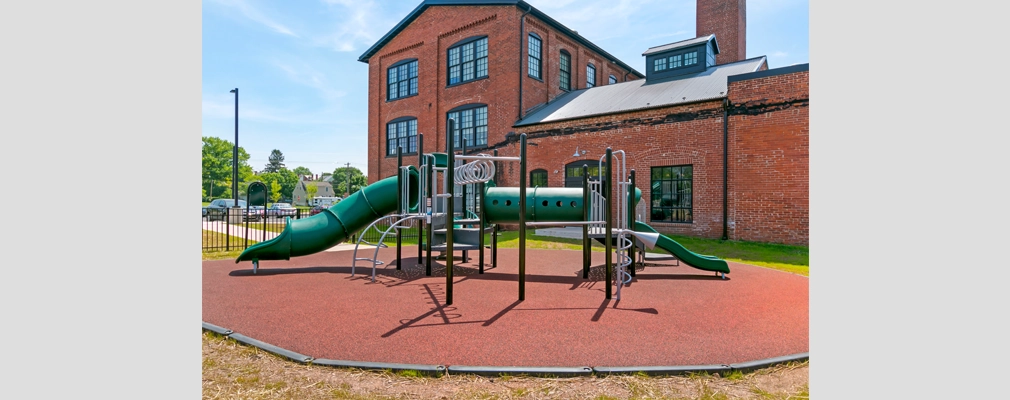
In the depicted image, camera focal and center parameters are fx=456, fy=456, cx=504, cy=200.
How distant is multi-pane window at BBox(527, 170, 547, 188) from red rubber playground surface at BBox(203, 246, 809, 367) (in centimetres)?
976

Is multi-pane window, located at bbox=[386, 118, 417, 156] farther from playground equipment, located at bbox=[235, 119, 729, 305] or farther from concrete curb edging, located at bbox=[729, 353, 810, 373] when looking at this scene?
concrete curb edging, located at bbox=[729, 353, 810, 373]

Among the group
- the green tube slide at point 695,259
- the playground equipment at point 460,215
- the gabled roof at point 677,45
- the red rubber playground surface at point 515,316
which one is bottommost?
the red rubber playground surface at point 515,316

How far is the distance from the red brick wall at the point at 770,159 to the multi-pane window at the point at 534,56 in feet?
31.1

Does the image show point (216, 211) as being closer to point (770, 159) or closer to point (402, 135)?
point (402, 135)

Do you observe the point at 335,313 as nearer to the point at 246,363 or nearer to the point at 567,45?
the point at 246,363

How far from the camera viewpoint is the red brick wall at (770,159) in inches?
535

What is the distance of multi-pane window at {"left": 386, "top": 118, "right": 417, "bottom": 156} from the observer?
2498 cm

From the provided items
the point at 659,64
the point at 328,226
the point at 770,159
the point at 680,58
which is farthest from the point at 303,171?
the point at 770,159

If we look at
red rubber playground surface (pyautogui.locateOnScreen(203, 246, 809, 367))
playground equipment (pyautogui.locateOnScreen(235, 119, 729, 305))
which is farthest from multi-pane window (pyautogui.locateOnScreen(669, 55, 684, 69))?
red rubber playground surface (pyautogui.locateOnScreen(203, 246, 809, 367))

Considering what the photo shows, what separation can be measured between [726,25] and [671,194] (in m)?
14.0

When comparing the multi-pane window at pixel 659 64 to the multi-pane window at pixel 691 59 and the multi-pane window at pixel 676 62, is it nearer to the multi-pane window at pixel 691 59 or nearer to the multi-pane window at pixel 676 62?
the multi-pane window at pixel 676 62

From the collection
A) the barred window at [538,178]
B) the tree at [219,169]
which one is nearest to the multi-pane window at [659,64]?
the barred window at [538,178]

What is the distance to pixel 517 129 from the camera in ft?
66.7

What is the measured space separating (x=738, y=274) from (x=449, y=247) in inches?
247
